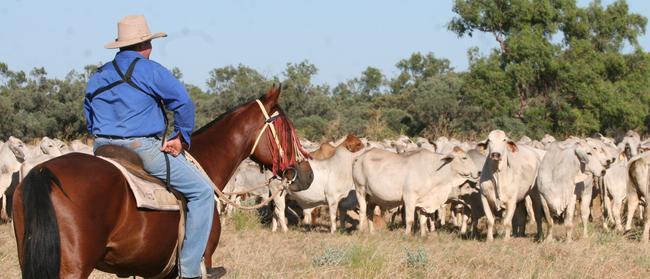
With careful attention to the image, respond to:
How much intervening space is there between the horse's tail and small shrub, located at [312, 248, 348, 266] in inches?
230

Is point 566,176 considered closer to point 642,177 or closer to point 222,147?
point 642,177

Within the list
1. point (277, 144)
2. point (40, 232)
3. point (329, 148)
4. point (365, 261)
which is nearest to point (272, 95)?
point (277, 144)

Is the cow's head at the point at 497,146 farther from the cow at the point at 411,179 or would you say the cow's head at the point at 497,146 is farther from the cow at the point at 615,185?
→ the cow at the point at 615,185

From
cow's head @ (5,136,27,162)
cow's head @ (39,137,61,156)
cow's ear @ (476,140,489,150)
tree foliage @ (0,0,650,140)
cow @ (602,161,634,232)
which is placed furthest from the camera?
tree foliage @ (0,0,650,140)

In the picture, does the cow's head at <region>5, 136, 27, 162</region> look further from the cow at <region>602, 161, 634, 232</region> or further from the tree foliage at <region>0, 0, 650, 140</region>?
the tree foliage at <region>0, 0, 650, 140</region>

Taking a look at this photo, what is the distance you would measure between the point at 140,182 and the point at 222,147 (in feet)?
4.72

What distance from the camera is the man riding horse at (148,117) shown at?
660 cm

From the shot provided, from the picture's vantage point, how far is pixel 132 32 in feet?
22.4

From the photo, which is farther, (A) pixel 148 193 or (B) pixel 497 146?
(B) pixel 497 146

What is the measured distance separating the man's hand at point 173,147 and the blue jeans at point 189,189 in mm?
36

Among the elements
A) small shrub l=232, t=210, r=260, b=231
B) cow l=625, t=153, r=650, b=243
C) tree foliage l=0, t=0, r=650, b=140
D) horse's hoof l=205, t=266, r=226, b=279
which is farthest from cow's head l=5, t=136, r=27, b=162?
tree foliage l=0, t=0, r=650, b=140

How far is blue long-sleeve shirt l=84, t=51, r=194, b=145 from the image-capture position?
259 inches

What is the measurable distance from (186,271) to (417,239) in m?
9.62

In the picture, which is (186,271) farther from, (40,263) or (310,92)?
(310,92)
